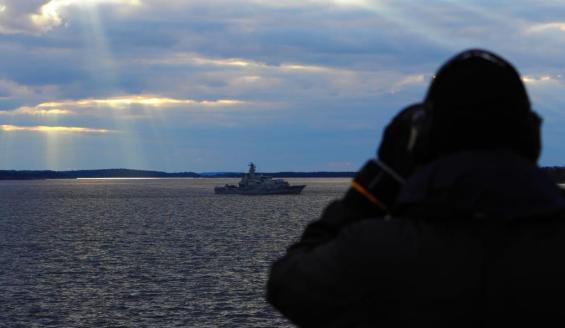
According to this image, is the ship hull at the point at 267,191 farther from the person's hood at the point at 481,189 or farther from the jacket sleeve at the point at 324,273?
the person's hood at the point at 481,189

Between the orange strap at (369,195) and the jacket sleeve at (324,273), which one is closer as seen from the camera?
the jacket sleeve at (324,273)

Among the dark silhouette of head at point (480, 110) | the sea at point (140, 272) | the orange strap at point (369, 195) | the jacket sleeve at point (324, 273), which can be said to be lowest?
the sea at point (140, 272)

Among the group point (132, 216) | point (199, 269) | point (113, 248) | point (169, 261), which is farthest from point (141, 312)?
point (132, 216)

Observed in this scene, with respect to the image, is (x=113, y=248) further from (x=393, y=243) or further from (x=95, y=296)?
(x=393, y=243)

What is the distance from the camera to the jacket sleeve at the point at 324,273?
2.10 m

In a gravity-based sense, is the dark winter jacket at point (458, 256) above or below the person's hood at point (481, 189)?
below

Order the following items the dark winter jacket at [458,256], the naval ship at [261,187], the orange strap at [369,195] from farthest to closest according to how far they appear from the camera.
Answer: the naval ship at [261,187] → the orange strap at [369,195] → the dark winter jacket at [458,256]

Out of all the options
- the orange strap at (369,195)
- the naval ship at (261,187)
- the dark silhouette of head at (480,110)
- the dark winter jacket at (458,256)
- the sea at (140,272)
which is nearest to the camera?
the dark winter jacket at (458,256)

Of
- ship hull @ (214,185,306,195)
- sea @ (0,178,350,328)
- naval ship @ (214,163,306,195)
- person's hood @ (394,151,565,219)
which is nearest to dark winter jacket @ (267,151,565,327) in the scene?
person's hood @ (394,151,565,219)

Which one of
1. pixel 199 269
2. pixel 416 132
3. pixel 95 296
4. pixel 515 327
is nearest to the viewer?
pixel 515 327

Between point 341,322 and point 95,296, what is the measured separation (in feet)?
134

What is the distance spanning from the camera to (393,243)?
6.80ft

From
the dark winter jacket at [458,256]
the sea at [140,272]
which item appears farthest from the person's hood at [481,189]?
the sea at [140,272]

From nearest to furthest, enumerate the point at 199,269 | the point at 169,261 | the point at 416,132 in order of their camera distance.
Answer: the point at 416,132 → the point at 199,269 → the point at 169,261
